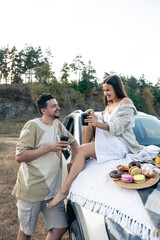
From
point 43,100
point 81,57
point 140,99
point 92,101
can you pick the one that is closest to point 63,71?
point 81,57

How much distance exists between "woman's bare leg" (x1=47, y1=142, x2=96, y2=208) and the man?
0.59 feet

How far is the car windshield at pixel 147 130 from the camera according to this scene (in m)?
3.19

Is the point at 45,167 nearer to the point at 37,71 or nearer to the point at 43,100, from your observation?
the point at 43,100

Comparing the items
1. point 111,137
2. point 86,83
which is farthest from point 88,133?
point 86,83

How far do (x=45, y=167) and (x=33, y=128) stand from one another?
458mm

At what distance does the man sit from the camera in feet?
7.36

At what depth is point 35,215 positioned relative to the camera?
2312 mm

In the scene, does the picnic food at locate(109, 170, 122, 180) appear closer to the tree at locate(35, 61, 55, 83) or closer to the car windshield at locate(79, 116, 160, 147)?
the car windshield at locate(79, 116, 160, 147)

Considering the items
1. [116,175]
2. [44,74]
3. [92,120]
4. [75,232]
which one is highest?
[44,74]

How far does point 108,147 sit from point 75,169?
1.49ft

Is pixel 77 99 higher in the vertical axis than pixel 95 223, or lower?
higher

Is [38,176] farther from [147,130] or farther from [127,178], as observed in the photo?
[147,130]

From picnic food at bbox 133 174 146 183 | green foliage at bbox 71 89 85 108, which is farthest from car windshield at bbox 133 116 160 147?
green foliage at bbox 71 89 85 108

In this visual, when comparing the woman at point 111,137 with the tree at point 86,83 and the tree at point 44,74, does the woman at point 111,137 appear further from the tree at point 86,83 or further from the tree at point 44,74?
the tree at point 86,83
